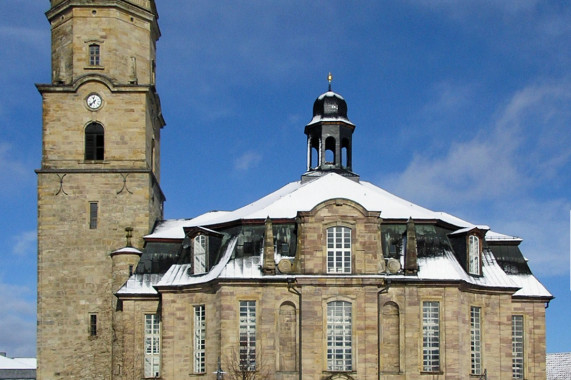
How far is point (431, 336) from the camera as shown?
162ft

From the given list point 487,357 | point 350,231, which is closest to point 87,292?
point 350,231

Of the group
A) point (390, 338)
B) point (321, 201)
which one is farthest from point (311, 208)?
point (390, 338)

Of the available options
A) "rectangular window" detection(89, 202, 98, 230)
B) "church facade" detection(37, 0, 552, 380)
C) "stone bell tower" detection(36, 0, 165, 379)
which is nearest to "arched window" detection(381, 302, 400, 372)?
"church facade" detection(37, 0, 552, 380)

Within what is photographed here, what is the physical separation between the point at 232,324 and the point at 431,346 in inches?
359

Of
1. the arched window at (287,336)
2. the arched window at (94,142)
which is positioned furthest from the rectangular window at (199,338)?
the arched window at (94,142)

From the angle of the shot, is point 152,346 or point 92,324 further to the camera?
point 92,324

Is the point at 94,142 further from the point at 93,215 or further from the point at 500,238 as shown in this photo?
the point at 500,238

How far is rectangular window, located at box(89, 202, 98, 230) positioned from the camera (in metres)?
58.9

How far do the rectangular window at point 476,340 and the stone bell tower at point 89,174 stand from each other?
1849 cm

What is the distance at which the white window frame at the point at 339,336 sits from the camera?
48.4 m

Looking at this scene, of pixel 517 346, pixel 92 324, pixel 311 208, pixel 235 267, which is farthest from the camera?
pixel 92 324

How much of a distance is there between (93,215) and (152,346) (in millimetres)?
→ 9198

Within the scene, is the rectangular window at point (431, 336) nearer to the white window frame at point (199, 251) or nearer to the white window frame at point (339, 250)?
the white window frame at point (339, 250)

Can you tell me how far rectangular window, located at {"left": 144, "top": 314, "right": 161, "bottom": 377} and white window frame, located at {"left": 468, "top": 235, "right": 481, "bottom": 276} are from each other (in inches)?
620
